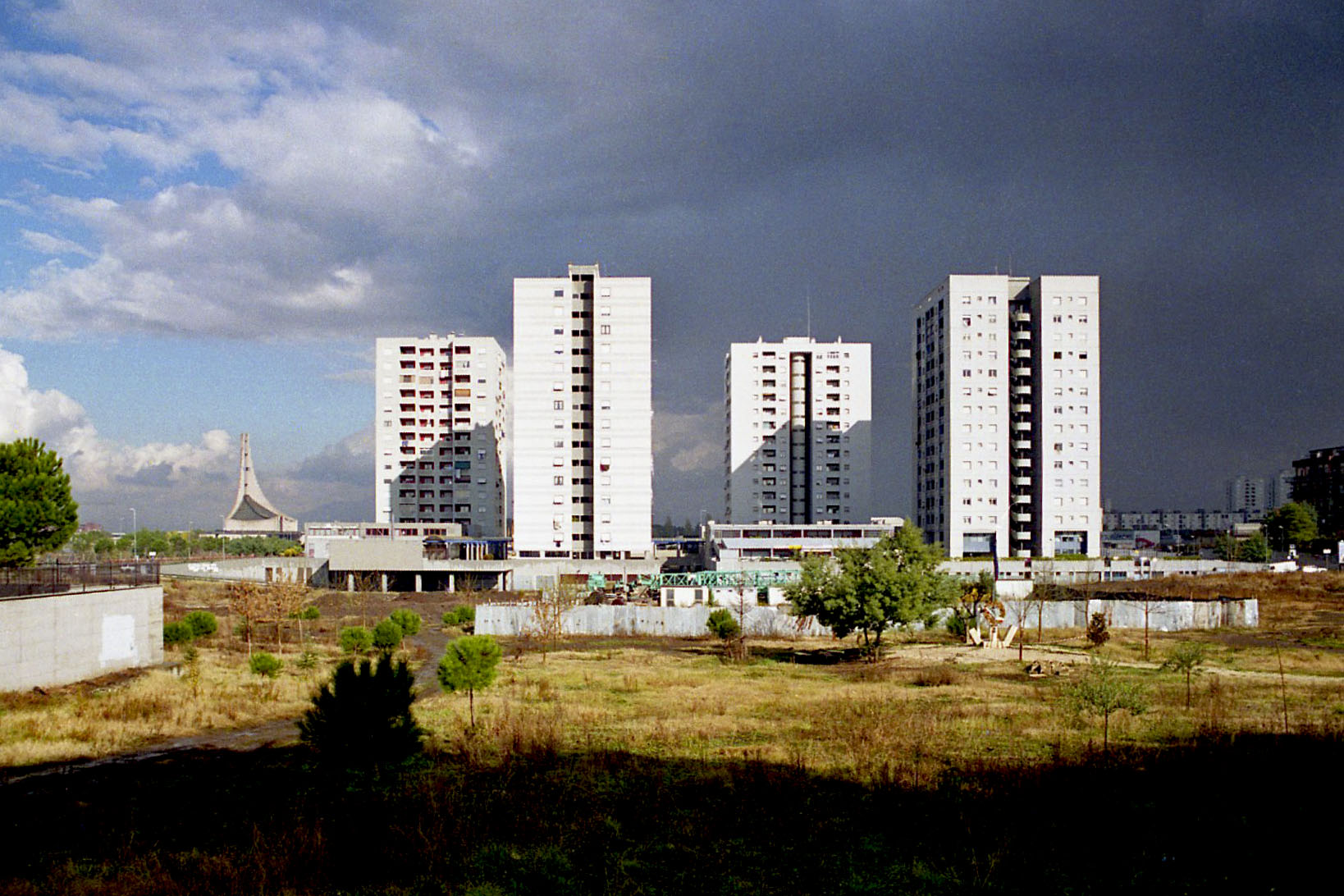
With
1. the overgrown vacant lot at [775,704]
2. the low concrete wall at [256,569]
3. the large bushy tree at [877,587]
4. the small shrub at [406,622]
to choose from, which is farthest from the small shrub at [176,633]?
the low concrete wall at [256,569]

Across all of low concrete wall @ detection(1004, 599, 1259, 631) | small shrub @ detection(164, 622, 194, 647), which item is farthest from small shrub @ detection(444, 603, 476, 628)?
low concrete wall @ detection(1004, 599, 1259, 631)

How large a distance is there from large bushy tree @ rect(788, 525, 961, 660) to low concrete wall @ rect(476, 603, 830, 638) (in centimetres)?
1190

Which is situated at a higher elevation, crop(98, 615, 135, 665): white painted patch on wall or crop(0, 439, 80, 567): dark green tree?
crop(0, 439, 80, 567): dark green tree

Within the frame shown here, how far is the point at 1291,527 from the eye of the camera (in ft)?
380

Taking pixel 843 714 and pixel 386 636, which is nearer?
pixel 843 714

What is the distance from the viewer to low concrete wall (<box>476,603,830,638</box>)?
4934 centimetres

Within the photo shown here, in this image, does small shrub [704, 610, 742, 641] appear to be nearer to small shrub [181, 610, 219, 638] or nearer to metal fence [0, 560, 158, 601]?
small shrub [181, 610, 219, 638]

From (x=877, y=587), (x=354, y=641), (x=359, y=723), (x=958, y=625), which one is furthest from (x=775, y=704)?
(x=354, y=641)

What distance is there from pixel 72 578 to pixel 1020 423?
283ft

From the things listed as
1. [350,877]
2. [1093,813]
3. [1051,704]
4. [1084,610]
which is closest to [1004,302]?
[1084,610]

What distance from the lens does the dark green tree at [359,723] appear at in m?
13.8

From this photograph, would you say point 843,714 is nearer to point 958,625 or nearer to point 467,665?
point 467,665

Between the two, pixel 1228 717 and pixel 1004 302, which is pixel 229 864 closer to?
pixel 1228 717

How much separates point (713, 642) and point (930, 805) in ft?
109
